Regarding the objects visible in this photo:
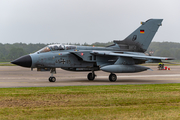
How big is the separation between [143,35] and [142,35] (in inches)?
3.4

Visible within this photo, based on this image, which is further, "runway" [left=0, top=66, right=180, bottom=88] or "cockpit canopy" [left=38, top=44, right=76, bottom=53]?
→ "cockpit canopy" [left=38, top=44, right=76, bottom=53]

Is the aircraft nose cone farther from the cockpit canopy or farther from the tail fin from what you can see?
the tail fin

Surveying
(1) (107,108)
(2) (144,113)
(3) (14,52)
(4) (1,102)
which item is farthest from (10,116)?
(3) (14,52)

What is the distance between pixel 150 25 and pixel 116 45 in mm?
3234

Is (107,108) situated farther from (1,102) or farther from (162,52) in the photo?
(162,52)

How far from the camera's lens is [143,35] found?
69.5 feet

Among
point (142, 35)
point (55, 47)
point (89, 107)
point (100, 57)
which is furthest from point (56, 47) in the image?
point (89, 107)

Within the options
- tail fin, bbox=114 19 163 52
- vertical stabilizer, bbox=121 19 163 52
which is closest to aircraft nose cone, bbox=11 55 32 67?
tail fin, bbox=114 19 163 52

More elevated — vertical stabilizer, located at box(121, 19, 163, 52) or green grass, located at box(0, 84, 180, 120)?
vertical stabilizer, located at box(121, 19, 163, 52)

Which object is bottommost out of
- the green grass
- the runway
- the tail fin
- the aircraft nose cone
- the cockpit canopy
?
the green grass

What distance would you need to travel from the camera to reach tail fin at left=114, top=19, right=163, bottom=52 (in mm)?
21141

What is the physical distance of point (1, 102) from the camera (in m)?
9.10

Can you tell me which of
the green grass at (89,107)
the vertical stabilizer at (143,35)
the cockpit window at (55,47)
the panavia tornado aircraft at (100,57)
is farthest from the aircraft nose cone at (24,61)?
the vertical stabilizer at (143,35)

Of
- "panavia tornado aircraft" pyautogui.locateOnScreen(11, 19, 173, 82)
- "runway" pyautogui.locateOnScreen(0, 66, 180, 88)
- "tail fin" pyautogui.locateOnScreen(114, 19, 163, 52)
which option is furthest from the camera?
"tail fin" pyautogui.locateOnScreen(114, 19, 163, 52)
